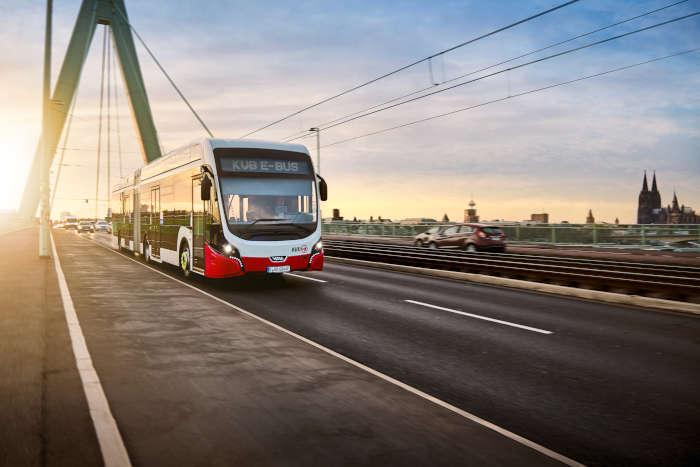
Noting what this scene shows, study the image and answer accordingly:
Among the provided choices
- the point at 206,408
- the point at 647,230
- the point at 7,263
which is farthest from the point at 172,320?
the point at 647,230

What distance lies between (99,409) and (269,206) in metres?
8.53

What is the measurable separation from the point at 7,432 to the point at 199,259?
9.33m

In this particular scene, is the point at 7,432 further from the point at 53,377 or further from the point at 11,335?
the point at 11,335

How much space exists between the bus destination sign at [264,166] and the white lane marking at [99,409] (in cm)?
572

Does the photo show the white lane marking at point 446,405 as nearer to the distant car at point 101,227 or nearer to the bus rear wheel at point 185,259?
the bus rear wheel at point 185,259

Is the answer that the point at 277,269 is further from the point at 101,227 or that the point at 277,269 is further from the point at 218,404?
the point at 101,227

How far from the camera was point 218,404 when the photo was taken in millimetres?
4711

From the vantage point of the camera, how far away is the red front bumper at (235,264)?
12.1 metres

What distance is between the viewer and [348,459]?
362cm

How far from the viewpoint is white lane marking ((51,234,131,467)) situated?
11.8 ft

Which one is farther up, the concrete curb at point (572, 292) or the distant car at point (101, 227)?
the distant car at point (101, 227)

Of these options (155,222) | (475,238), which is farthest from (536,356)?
(475,238)

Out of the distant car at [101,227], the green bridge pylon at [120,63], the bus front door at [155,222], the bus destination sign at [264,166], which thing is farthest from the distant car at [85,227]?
the bus destination sign at [264,166]

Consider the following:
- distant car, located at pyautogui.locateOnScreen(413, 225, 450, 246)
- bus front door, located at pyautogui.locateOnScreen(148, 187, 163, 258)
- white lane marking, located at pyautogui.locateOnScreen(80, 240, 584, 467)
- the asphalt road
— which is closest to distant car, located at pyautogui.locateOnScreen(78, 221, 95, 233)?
Answer: distant car, located at pyautogui.locateOnScreen(413, 225, 450, 246)
